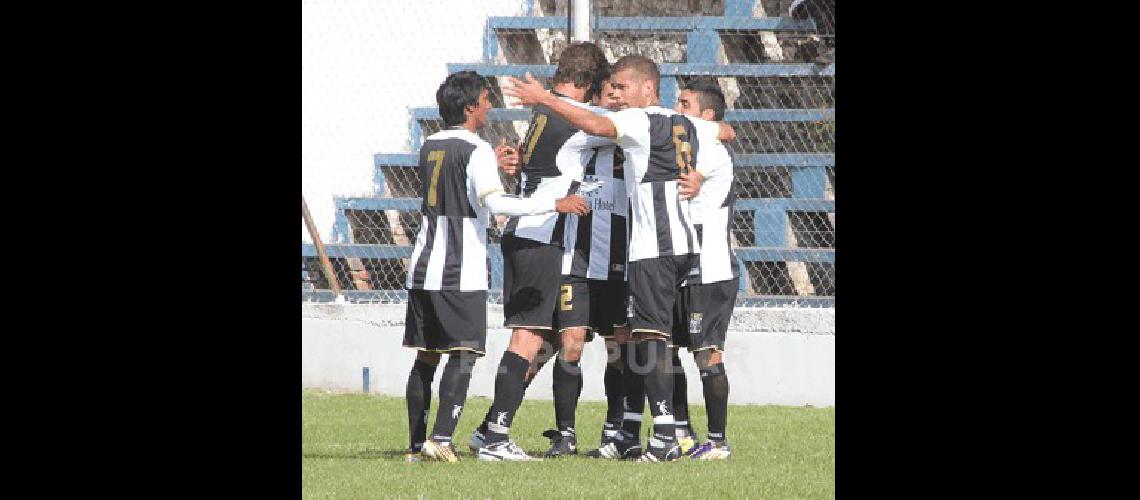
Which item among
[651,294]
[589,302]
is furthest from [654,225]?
[589,302]

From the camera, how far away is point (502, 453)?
7.99 metres

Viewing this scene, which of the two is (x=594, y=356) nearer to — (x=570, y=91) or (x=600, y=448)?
(x=600, y=448)

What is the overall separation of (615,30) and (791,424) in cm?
392

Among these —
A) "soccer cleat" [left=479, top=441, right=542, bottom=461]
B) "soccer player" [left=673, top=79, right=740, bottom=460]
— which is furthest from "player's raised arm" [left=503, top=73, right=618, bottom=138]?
"soccer cleat" [left=479, top=441, right=542, bottom=461]

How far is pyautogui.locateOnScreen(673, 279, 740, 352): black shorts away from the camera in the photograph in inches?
329

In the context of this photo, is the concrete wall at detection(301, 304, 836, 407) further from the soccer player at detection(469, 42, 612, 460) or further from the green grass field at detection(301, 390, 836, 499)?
the soccer player at detection(469, 42, 612, 460)

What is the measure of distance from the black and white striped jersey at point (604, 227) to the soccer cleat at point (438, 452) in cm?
110

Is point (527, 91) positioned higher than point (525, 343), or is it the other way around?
point (527, 91)

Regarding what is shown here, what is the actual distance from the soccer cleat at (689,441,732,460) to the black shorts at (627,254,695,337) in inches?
27.7

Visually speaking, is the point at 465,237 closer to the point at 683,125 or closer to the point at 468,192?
the point at 468,192

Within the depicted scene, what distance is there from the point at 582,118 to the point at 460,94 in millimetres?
930

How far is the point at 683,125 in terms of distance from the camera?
8.09m

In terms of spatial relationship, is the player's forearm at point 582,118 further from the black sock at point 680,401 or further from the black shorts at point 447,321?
the black sock at point 680,401
